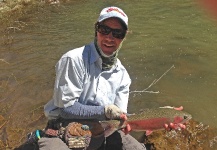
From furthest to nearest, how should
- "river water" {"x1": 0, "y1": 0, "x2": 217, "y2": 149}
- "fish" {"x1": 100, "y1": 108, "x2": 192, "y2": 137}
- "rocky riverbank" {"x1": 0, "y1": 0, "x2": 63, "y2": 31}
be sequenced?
1. "rocky riverbank" {"x1": 0, "y1": 0, "x2": 63, "y2": 31}
2. "river water" {"x1": 0, "y1": 0, "x2": 217, "y2": 149}
3. "fish" {"x1": 100, "y1": 108, "x2": 192, "y2": 137}

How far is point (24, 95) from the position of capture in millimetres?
6488

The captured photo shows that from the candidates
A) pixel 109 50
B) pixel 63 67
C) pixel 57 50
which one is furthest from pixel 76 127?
pixel 57 50

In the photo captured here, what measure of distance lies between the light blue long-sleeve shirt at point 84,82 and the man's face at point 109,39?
12cm

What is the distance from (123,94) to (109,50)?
0.69 meters

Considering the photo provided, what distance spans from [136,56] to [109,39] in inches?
198

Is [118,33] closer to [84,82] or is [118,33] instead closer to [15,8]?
[84,82]

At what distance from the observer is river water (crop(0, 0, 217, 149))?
6.30 meters

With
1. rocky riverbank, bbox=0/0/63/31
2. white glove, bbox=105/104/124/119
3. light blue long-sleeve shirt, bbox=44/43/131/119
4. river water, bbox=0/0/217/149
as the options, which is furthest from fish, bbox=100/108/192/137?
rocky riverbank, bbox=0/0/63/31

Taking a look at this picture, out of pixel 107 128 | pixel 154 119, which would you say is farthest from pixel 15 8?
pixel 154 119

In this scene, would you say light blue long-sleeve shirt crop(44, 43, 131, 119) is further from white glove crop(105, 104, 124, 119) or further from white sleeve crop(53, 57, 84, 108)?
white glove crop(105, 104, 124, 119)

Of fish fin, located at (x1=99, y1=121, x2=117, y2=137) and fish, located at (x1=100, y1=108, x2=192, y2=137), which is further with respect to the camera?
fish fin, located at (x1=99, y1=121, x2=117, y2=137)

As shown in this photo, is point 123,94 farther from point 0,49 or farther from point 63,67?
point 0,49

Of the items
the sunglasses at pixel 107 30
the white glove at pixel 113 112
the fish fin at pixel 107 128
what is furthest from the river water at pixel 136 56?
the sunglasses at pixel 107 30

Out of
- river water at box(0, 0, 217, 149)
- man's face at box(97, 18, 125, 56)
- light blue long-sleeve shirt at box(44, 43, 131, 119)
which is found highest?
man's face at box(97, 18, 125, 56)
